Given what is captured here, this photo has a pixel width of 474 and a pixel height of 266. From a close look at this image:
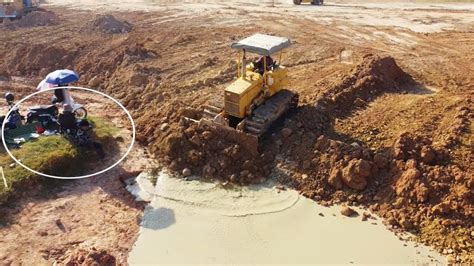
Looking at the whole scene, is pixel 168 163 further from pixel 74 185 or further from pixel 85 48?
pixel 85 48

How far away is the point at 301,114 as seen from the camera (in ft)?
42.9

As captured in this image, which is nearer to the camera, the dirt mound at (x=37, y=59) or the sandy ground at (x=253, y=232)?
the sandy ground at (x=253, y=232)

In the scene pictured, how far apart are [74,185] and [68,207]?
0.92 meters

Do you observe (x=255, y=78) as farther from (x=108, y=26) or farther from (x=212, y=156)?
(x=108, y=26)

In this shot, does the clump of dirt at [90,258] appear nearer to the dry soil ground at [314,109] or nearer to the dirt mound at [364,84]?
the dry soil ground at [314,109]

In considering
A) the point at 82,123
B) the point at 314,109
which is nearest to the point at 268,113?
the point at 314,109

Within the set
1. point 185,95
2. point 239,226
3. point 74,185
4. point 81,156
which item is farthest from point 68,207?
point 185,95

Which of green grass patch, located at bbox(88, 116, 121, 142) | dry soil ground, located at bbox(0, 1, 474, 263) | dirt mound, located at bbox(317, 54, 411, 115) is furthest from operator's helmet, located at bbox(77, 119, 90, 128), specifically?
dirt mound, located at bbox(317, 54, 411, 115)

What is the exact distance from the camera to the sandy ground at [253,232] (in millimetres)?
9664

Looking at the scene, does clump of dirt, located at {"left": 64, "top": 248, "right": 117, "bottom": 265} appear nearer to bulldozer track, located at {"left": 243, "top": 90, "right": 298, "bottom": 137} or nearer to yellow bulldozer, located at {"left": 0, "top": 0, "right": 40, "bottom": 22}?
bulldozer track, located at {"left": 243, "top": 90, "right": 298, "bottom": 137}

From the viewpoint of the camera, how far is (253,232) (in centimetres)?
1035

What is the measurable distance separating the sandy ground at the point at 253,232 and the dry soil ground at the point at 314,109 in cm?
41

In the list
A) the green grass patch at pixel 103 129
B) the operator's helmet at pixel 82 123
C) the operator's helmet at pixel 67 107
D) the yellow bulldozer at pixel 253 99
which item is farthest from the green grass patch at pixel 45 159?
the yellow bulldozer at pixel 253 99

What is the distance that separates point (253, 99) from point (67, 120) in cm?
508
